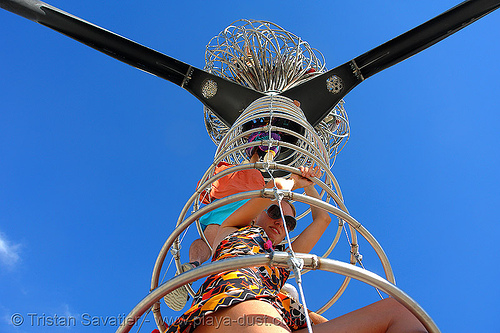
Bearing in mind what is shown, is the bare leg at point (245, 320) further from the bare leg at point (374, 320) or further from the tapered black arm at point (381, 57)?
the tapered black arm at point (381, 57)

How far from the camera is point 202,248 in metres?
3.62

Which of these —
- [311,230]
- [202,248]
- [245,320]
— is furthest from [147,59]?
[245,320]

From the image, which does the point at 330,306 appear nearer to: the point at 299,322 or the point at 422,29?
the point at 299,322

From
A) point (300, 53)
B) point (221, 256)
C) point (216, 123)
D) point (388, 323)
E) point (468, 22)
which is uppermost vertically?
point (300, 53)

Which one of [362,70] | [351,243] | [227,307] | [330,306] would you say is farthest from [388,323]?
[362,70]

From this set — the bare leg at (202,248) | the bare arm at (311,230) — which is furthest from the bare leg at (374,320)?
the bare leg at (202,248)

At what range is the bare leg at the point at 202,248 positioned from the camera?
353 cm

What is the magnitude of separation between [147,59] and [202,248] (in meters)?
3.19

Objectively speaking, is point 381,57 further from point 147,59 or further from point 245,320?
point 245,320

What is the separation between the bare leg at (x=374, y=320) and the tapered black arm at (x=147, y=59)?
13.9 ft

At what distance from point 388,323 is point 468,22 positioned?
4699 mm

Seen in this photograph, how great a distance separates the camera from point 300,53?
685 cm

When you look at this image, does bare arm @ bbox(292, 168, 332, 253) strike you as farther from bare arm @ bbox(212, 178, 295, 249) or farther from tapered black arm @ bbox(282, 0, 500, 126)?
tapered black arm @ bbox(282, 0, 500, 126)

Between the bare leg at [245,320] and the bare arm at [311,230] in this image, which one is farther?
the bare arm at [311,230]
